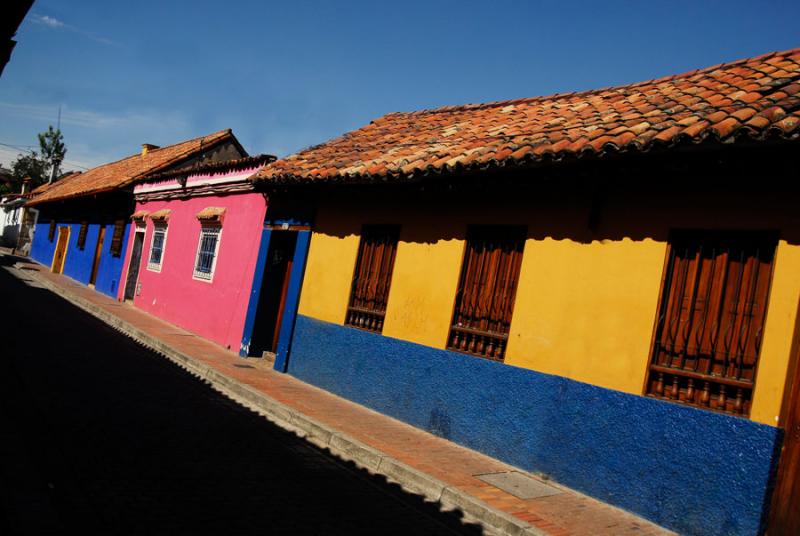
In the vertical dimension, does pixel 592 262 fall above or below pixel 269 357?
above

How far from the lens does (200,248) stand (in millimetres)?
13977

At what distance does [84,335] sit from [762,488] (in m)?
10.8

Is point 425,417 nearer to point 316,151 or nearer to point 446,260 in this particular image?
point 446,260

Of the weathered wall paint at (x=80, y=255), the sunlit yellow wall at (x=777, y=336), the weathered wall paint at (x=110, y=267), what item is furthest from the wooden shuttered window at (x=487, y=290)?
the weathered wall paint at (x=80, y=255)

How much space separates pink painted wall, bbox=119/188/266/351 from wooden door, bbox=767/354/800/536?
911cm

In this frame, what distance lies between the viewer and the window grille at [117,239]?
19.1m

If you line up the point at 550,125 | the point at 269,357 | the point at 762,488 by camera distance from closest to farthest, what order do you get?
the point at 762,488
the point at 550,125
the point at 269,357

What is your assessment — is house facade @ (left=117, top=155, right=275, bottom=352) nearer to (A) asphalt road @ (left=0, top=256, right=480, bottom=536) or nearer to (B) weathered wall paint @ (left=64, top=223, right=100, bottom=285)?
(A) asphalt road @ (left=0, top=256, right=480, bottom=536)

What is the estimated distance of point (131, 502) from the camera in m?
4.04

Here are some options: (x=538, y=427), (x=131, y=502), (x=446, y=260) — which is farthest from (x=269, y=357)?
(x=131, y=502)

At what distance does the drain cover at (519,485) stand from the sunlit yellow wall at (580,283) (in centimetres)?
105

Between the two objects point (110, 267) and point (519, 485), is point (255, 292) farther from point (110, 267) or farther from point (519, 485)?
point (110, 267)

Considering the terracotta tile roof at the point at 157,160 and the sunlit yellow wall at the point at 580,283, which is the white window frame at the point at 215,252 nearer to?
the sunlit yellow wall at the point at 580,283

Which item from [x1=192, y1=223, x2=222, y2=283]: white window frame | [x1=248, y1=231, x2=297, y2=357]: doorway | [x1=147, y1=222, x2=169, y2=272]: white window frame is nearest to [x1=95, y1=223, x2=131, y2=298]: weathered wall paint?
[x1=147, y1=222, x2=169, y2=272]: white window frame
